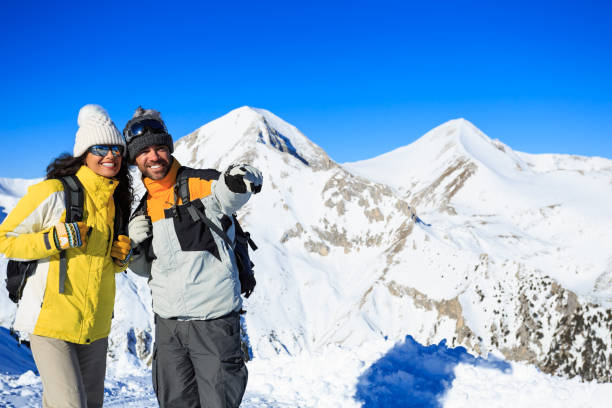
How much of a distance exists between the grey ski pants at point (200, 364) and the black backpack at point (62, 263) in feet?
3.79

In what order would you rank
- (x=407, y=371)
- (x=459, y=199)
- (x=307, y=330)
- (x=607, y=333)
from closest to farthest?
1. (x=407, y=371)
2. (x=607, y=333)
3. (x=307, y=330)
4. (x=459, y=199)

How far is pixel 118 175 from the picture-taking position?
14.5ft

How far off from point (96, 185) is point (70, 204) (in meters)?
0.31

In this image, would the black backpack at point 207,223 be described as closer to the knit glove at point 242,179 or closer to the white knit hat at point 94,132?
the knit glove at point 242,179

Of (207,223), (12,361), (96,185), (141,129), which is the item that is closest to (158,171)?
(141,129)

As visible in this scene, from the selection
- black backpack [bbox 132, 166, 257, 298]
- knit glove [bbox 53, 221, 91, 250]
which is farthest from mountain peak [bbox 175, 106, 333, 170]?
knit glove [bbox 53, 221, 91, 250]

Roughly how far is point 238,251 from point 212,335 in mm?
862

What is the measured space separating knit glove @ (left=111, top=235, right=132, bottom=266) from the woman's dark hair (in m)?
0.29

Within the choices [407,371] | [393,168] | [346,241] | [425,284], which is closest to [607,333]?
[425,284]

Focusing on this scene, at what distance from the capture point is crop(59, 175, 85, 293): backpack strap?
375 centimetres

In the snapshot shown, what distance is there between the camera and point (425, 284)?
69.8 meters

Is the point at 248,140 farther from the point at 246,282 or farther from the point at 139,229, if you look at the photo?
the point at 139,229

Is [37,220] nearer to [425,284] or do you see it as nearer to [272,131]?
[425,284]

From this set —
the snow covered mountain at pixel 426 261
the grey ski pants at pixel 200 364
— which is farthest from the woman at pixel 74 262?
the snow covered mountain at pixel 426 261
